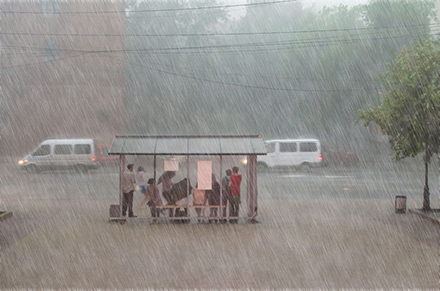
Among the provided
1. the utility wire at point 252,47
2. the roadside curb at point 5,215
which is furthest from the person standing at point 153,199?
the utility wire at point 252,47

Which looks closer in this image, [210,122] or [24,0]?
[24,0]

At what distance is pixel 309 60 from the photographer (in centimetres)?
5394

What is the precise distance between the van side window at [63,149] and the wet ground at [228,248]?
12417 millimetres

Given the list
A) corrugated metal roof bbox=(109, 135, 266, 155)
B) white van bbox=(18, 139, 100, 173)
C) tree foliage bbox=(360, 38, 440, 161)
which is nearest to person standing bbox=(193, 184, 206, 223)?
corrugated metal roof bbox=(109, 135, 266, 155)

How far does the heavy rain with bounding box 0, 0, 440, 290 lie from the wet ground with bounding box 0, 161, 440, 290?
0.06 meters

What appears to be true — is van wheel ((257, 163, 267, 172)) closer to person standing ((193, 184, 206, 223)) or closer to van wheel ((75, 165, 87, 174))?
van wheel ((75, 165, 87, 174))

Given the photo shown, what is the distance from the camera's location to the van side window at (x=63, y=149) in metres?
33.5

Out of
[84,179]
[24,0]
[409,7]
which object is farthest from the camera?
[409,7]

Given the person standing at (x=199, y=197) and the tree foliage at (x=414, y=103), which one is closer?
the person standing at (x=199, y=197)

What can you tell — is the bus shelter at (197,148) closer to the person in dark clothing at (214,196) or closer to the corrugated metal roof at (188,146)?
the corrugated metal roof at (188,146)

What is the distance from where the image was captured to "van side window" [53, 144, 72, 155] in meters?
33.5

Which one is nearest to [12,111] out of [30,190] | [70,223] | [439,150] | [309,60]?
[30,190]

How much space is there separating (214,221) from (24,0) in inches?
1300

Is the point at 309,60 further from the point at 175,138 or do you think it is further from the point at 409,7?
the point at 175,138
